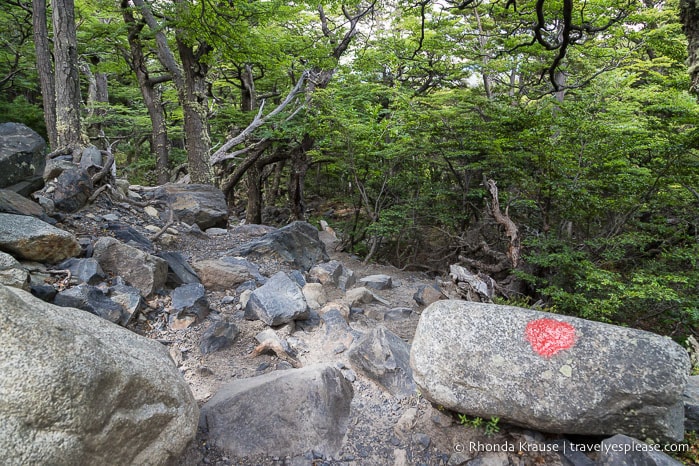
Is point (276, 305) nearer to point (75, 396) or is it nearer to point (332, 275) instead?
point (332, 275)

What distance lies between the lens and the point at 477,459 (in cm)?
304

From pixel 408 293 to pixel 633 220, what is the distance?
4242 millimetres

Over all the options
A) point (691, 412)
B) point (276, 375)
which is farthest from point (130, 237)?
point (691, 412)

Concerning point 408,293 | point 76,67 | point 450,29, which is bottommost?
point 408,293

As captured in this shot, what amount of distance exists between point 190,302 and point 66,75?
18.1 feet

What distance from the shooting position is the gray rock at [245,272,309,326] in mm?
4914

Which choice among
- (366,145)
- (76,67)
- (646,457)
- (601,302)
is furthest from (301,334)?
(76,67)

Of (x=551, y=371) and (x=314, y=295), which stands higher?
(x=551, y=371)

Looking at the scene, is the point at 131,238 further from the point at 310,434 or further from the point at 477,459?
the point at 477,459

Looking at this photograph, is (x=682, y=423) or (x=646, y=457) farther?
(x=682, y=423)

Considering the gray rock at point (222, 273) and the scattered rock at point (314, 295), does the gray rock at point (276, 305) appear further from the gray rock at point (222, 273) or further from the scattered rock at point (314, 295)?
the gray rock at point (222, 273)

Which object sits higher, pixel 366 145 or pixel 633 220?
pixel 366 145

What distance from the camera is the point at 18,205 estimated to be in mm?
4602

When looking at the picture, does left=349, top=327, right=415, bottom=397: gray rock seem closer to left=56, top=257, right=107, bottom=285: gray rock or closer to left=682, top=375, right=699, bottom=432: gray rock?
left=682, top=375, right=699, bottom=432: gray rock
